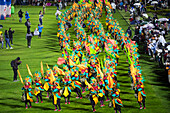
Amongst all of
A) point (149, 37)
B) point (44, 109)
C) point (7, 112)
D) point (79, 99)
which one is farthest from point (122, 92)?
point (149, 37)

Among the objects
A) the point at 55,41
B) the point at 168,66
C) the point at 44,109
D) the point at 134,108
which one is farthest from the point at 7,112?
the point at 55,41

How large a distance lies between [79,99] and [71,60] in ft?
8.09

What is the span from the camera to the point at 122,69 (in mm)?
28250

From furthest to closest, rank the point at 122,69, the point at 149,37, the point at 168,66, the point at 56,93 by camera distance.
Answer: the point at 149,37 < the point at 122,69 < the point at 168,66 < the point at 56,93

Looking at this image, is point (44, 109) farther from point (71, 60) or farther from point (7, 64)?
point (7, 64)

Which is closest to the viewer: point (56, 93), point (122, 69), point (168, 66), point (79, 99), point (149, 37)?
point (56, 93)

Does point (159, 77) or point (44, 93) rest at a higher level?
point (159, 77)

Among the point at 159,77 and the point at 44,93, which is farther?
the point at 159,77

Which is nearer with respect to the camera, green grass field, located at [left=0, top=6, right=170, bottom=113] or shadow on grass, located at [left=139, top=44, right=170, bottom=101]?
green grass field, located at [left=0, top=6, right=170, bottom=113]

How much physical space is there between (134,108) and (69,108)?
10.8ft

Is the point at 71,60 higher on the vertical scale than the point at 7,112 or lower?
higher

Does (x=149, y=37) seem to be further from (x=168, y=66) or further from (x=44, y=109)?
(x=44, y=109)

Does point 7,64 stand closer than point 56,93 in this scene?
No

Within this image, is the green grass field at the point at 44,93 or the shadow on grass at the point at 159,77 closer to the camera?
the green grass field at the point at 44,93
